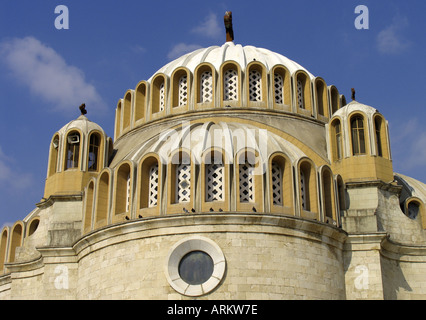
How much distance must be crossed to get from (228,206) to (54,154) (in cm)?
1031

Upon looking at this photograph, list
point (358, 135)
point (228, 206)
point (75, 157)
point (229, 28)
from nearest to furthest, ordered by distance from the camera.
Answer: point (228, 206)
point (358, 135)
point (75, 157)
point (229, 28)

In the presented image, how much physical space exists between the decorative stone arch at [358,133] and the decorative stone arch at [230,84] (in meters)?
5.37

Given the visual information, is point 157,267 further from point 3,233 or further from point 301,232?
point 3,233

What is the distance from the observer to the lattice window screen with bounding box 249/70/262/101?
33.4 m

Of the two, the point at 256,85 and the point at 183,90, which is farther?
the point at 183,90

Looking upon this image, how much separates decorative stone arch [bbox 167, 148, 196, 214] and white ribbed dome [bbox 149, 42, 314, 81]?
28.5 feet

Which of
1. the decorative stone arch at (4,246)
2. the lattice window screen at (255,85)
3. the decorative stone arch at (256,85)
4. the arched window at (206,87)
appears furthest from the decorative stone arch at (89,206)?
the lattice window screen at (255,85)

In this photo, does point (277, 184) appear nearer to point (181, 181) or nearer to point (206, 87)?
point (181, 181)

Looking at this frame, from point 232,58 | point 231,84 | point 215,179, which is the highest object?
point 232,58

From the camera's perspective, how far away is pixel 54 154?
105ft

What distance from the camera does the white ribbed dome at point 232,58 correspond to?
3516cm

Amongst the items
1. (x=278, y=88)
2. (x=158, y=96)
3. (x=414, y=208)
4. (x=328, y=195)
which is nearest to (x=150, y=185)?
(x=328, y=195)

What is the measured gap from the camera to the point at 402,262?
1115 inches

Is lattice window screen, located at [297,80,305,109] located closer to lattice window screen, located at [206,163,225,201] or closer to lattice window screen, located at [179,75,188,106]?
lattice window screen, located at [179,75,188,106]
